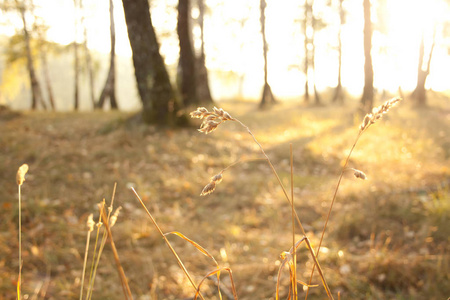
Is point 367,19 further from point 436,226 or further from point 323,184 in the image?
point 436,226

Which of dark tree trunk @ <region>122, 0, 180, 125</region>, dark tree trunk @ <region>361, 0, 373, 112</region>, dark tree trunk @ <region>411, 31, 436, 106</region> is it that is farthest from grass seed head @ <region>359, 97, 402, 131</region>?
dark tree trunk @ <region>411, 31, 436, 106</region>

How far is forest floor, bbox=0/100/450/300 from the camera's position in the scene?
8.17 ft

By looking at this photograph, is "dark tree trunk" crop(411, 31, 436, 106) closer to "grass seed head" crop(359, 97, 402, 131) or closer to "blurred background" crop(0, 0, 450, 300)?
"blurred background" crop(0, 0, 450, 300)

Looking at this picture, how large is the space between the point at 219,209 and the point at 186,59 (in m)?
4.97

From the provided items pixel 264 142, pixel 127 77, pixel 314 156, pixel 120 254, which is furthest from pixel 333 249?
pixel 127 77

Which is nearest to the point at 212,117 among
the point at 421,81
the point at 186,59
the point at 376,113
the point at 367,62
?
the point at 376,113

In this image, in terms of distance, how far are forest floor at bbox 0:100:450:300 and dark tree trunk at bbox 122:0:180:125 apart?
35 centimetres

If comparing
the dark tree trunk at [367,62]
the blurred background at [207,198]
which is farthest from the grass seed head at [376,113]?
the dark tree trunk at [367,62]

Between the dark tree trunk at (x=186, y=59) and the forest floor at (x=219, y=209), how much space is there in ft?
6.13

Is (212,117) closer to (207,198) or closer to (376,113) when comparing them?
(376,113)

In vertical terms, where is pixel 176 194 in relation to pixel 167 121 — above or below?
below

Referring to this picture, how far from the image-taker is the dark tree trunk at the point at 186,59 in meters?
7.89

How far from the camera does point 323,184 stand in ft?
15.0

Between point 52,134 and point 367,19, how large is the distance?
344 inches
